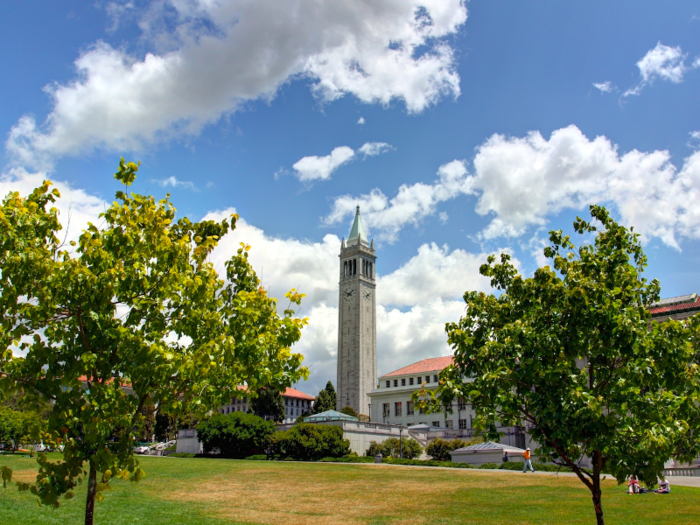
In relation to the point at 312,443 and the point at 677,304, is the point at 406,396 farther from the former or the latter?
the point at 677,304

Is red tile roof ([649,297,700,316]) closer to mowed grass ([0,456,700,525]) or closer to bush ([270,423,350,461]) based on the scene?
mowed grass ([0,456,700,525])

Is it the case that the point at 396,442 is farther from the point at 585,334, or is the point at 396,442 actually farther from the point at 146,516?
the point at 585,334

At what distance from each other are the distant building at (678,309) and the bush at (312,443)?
3021 cm

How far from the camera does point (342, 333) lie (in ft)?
415

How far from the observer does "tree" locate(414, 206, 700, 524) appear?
10.4m

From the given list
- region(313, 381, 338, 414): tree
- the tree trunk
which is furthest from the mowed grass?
region(313, 381, 338, 414): tree

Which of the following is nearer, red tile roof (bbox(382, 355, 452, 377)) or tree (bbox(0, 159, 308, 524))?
tree (bbox(0, 159, 308, 524))

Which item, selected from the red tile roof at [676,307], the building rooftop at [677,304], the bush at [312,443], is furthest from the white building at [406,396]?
the red tile roof at [676,307]

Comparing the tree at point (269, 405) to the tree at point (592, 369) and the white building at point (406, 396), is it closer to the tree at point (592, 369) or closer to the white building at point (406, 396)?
the white building at point (406, 396)

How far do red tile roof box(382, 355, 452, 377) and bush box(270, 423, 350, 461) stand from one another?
4599cm

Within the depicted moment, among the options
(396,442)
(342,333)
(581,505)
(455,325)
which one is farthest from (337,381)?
(455,325)

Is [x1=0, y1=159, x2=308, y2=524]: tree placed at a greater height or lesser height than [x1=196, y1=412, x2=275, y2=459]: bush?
greater

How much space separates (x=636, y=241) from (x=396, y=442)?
1925 inches

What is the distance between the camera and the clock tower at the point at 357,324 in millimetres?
119825
